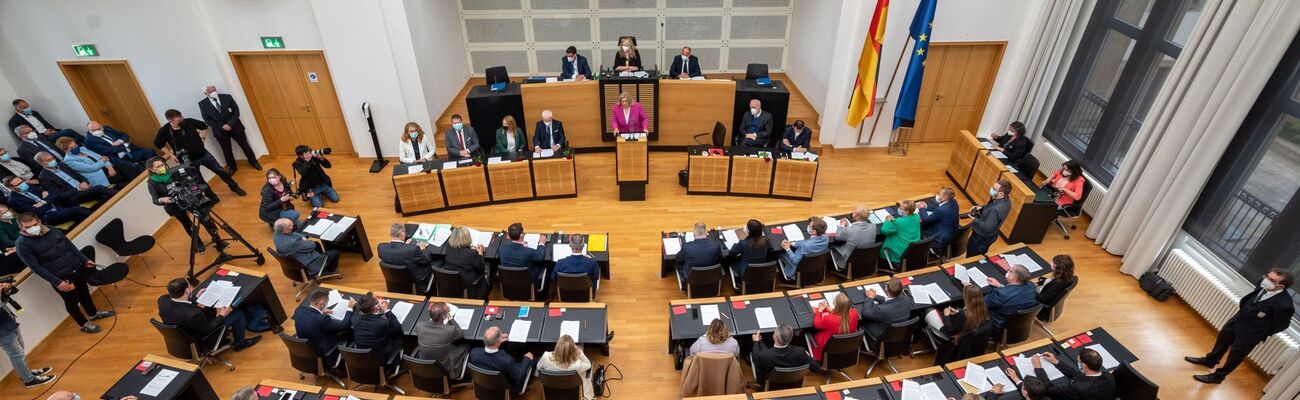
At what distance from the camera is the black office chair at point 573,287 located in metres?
6.73

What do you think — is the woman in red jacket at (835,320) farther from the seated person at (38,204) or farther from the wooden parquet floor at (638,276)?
the seated person at (38,204)

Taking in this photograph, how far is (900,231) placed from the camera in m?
7.43

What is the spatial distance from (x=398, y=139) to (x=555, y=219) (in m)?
3.79

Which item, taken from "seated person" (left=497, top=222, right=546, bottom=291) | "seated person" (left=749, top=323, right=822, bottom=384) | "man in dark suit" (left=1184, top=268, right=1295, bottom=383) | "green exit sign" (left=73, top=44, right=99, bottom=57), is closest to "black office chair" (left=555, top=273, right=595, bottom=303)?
"seated person" (left=497, top=222, right=546, bottom=291)

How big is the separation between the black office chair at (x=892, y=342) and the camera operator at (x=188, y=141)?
398 inches

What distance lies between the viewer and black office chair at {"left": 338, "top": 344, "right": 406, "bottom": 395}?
226 inches

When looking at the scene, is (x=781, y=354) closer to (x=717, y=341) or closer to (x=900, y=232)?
(x=717, y=341)

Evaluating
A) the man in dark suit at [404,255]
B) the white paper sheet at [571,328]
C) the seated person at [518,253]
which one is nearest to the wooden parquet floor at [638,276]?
the white paper sheet at [571,328]

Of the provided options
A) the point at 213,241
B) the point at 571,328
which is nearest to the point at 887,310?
the point at 571,328

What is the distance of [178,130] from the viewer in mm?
9711

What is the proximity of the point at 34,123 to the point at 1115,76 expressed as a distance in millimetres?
16964

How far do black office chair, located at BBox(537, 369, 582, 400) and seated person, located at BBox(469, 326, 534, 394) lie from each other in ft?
1.02

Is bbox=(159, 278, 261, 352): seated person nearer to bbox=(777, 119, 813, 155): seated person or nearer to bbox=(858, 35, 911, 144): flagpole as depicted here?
bbox=(777, 119, 813, 155): seated person

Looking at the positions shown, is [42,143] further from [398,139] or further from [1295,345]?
[1295,345]
